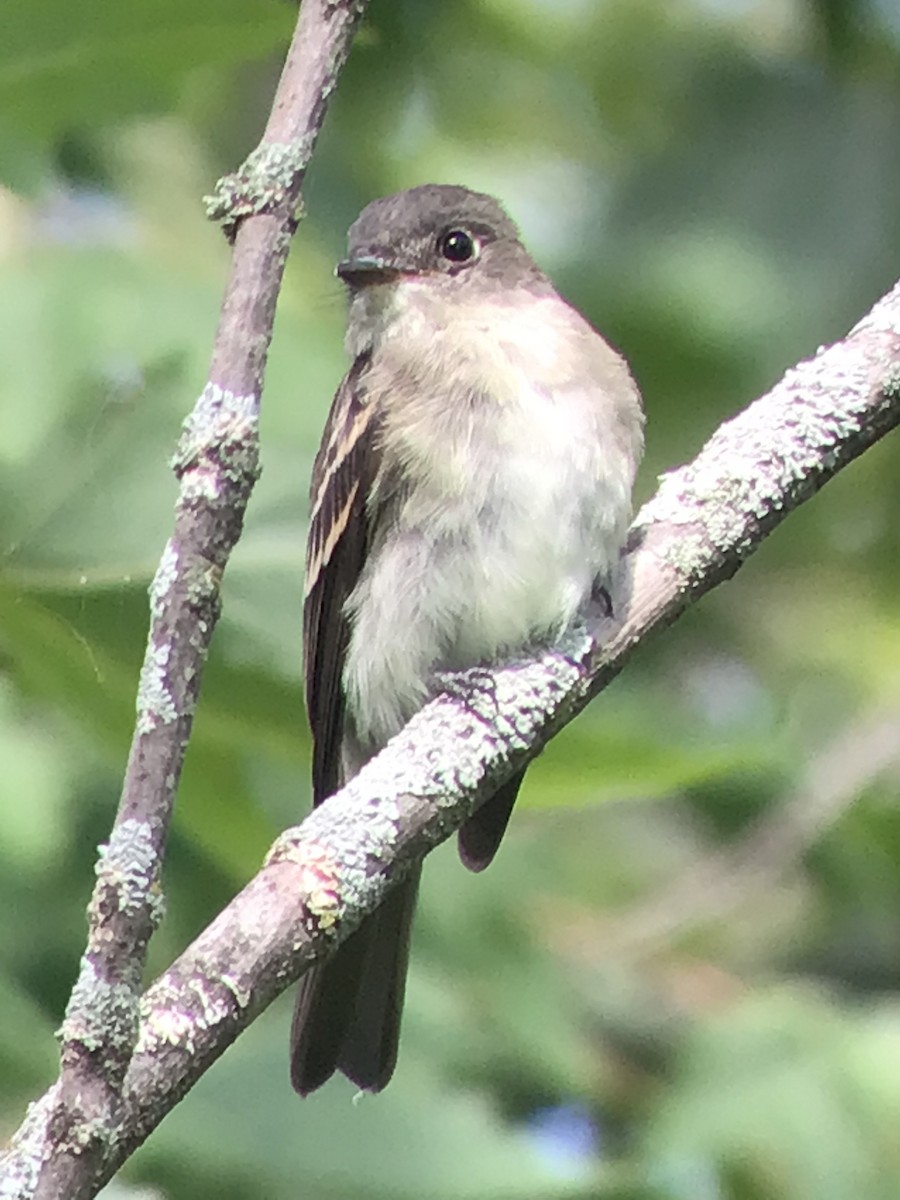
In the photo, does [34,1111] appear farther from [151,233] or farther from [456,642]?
[151,233]

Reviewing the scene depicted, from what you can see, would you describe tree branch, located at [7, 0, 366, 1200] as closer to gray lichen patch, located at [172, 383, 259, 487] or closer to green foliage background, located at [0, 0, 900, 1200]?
gray lichen patch, located at [172, 383, 259, 487]

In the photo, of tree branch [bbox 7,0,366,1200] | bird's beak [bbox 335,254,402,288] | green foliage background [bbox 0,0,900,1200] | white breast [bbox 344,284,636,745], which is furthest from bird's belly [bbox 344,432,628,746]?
tree branch [bbox 7,0,366,1200]

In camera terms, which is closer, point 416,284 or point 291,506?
point 291,506

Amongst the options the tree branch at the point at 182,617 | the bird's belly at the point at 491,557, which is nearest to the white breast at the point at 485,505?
the bird's belly at the point at 491,557

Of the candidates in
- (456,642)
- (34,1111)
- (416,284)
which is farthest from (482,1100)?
(34,1111)

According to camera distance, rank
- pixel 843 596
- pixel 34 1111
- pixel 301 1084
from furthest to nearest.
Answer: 1. pixel 843 596
2. pixel 301 1084
3. pixel 34 1111

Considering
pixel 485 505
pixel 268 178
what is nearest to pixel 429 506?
pixel 485 505

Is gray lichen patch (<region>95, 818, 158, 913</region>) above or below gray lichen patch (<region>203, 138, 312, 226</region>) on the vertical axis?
below
